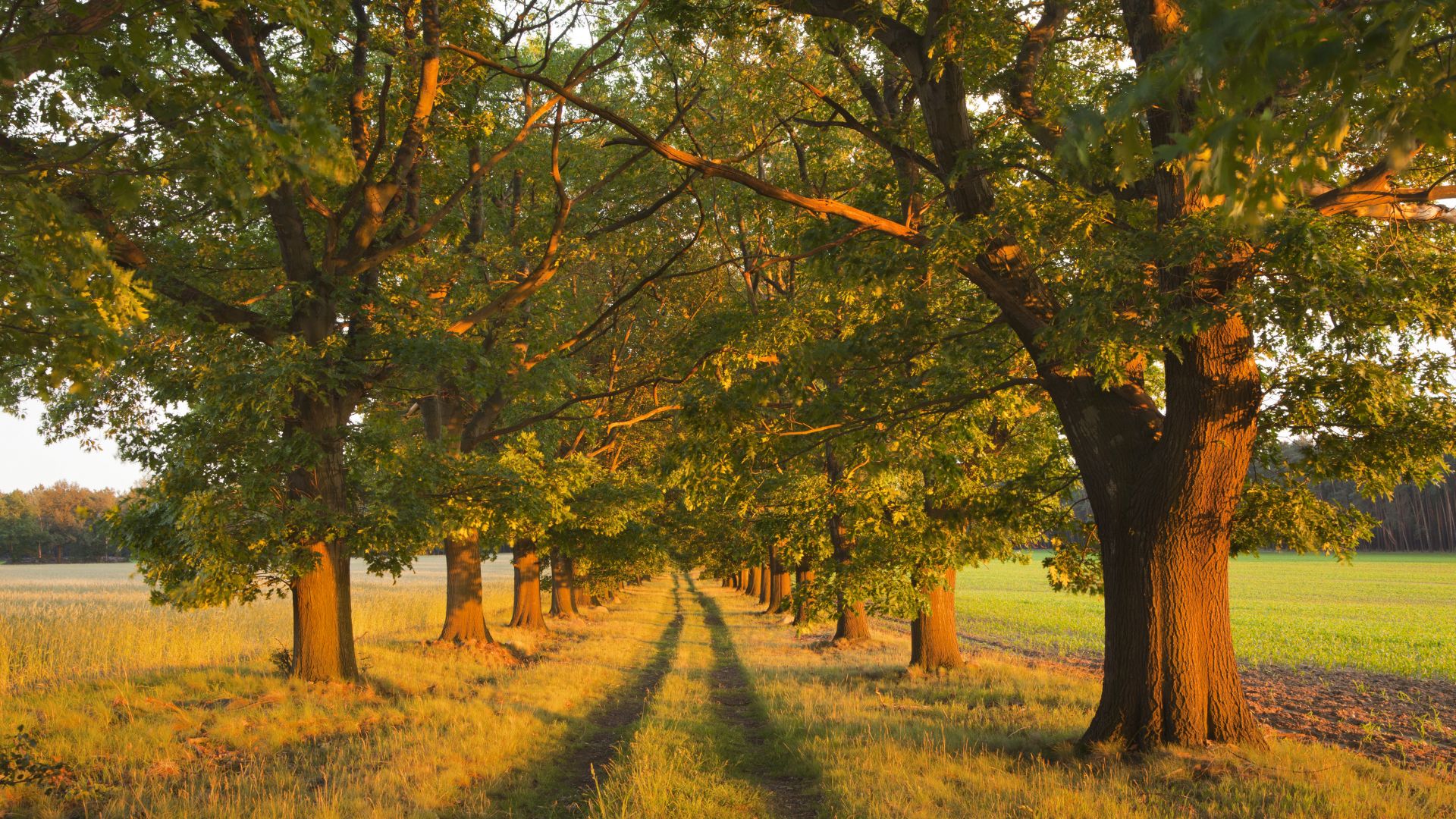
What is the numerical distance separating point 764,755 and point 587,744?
239cm

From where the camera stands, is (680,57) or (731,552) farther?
(731,552)

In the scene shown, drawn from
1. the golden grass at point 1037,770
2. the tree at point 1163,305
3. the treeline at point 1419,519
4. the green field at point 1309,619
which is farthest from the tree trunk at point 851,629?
the treeline at point 1419,519

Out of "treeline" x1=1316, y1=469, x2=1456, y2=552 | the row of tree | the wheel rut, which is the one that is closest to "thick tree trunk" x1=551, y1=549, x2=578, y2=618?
the wheel rut

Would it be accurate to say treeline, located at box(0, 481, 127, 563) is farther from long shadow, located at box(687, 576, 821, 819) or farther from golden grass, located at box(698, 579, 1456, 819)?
golden grass, located at box(698, 579, 1456, 819)

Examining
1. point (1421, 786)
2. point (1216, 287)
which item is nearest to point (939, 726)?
point (1421, 786)

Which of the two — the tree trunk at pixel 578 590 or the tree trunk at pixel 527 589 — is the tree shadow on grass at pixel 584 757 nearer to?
the tree trunk at pixel 527 589

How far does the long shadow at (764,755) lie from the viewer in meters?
7.91

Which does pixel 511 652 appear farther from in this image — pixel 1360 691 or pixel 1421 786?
pixel 1360 691

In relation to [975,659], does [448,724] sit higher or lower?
higher

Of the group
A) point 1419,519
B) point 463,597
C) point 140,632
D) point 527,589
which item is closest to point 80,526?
Result: point 527,589

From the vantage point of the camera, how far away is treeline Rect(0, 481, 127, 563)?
104562 mm

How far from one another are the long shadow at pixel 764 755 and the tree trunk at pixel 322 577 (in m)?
5.99

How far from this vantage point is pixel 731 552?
20.4m

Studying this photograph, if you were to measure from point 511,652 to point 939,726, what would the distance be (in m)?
12.2
